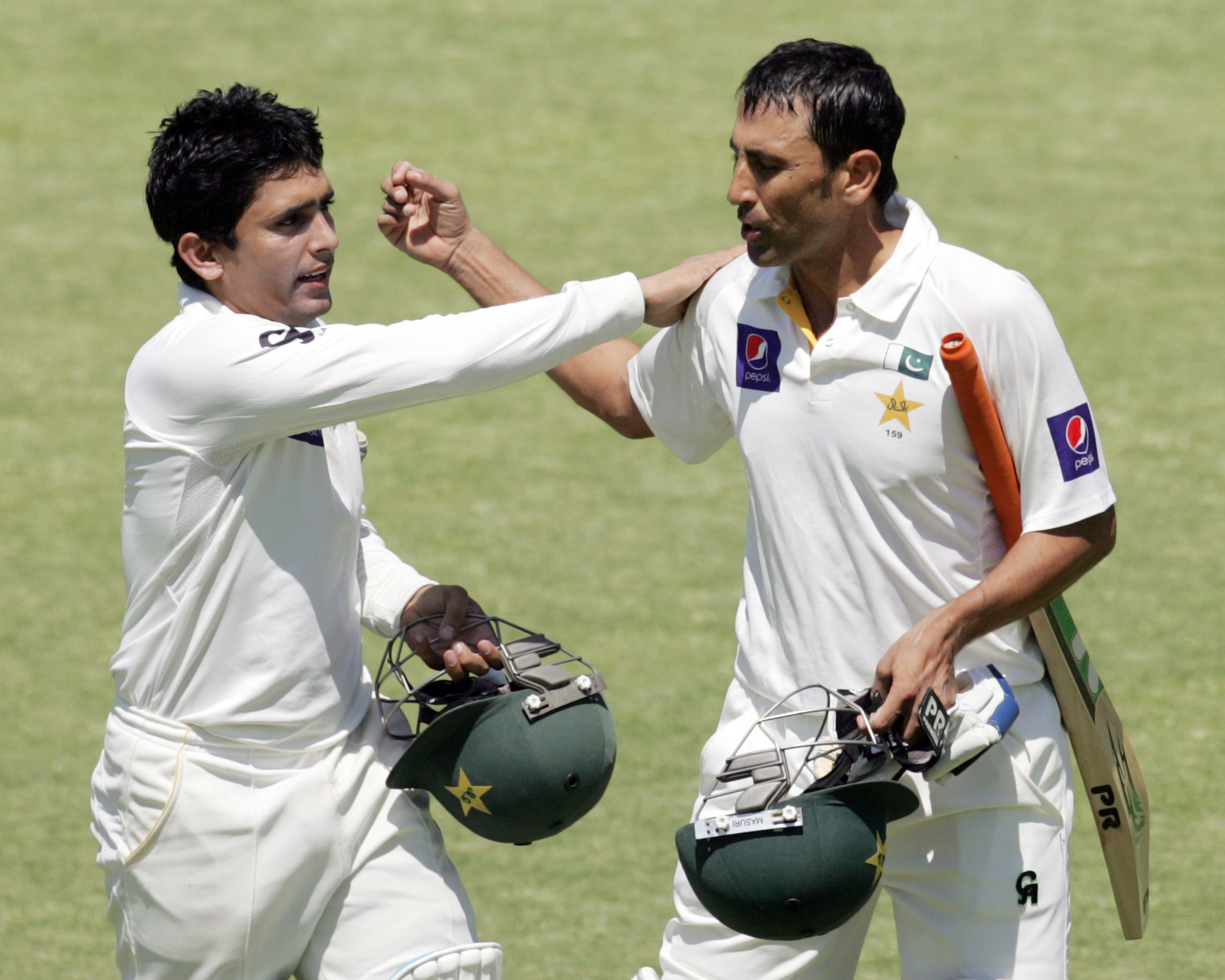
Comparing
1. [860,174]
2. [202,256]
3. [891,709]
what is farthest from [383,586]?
[860,174]

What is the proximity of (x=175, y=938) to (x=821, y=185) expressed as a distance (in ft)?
Answer: 6.15

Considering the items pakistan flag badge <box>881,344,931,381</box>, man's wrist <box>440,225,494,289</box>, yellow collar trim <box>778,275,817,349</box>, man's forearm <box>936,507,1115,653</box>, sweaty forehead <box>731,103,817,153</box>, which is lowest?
man's forearm <box>936,507,1115,653</box>

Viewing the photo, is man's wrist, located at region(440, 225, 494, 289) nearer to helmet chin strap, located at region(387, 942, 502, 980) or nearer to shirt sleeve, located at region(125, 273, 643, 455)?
shirt sleeve, located at region(125, 273, 643, 455)

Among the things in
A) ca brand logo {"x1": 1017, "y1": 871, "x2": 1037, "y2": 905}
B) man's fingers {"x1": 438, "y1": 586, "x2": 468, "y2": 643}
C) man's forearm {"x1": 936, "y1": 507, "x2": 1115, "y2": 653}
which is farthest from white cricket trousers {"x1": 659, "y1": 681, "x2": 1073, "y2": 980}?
man's fingers {"x1": 438, "y1": 586, "x2": 468, "y2": 643}

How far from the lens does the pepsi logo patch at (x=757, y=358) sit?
12.2ft

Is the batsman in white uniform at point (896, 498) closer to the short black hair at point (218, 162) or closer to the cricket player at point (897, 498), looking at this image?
the cricket player at point (897, 498)

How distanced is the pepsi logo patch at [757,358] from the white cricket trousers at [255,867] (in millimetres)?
1083

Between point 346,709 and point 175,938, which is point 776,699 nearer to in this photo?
point 346,709

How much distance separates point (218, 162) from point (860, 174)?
123cm

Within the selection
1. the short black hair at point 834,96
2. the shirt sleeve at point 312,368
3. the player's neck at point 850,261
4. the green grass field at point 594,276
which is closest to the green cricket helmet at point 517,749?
the shirt sleeve at point 312,368

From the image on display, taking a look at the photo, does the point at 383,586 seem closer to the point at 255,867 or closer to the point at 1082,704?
the point at 255,867

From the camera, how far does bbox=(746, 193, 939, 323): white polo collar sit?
3.56 meters

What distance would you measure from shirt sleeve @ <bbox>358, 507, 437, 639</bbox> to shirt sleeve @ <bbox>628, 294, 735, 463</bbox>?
0.63 m

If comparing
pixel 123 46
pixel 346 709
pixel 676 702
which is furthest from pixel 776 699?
pixel 123 46
